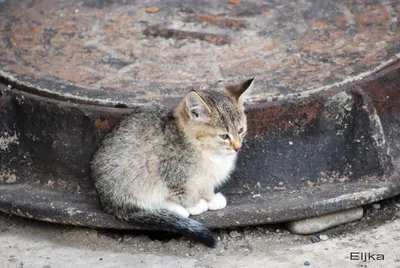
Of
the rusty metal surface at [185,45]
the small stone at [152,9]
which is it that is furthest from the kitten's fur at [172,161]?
the small stone at [152,9]

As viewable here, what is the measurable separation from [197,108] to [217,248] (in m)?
0.79

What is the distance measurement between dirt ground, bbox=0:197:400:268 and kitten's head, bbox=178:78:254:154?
557mm

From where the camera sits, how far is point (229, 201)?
4.86 meters

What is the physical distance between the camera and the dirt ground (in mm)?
4660

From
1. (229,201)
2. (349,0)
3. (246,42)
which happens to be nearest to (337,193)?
(229,201)

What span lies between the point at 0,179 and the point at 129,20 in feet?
4.68

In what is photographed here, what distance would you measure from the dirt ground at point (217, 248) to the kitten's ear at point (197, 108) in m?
0.71

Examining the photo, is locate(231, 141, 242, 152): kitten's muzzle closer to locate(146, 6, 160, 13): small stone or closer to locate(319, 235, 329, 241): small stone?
locate(319, 235, 329, 241): small stone

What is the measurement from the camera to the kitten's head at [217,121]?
4594mm

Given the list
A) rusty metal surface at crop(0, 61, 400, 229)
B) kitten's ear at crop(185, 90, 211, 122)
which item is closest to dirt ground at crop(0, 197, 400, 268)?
rusty metal surface at crop(0, 61, 400, 229)

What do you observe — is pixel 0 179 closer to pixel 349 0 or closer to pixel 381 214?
pixel 381 214
